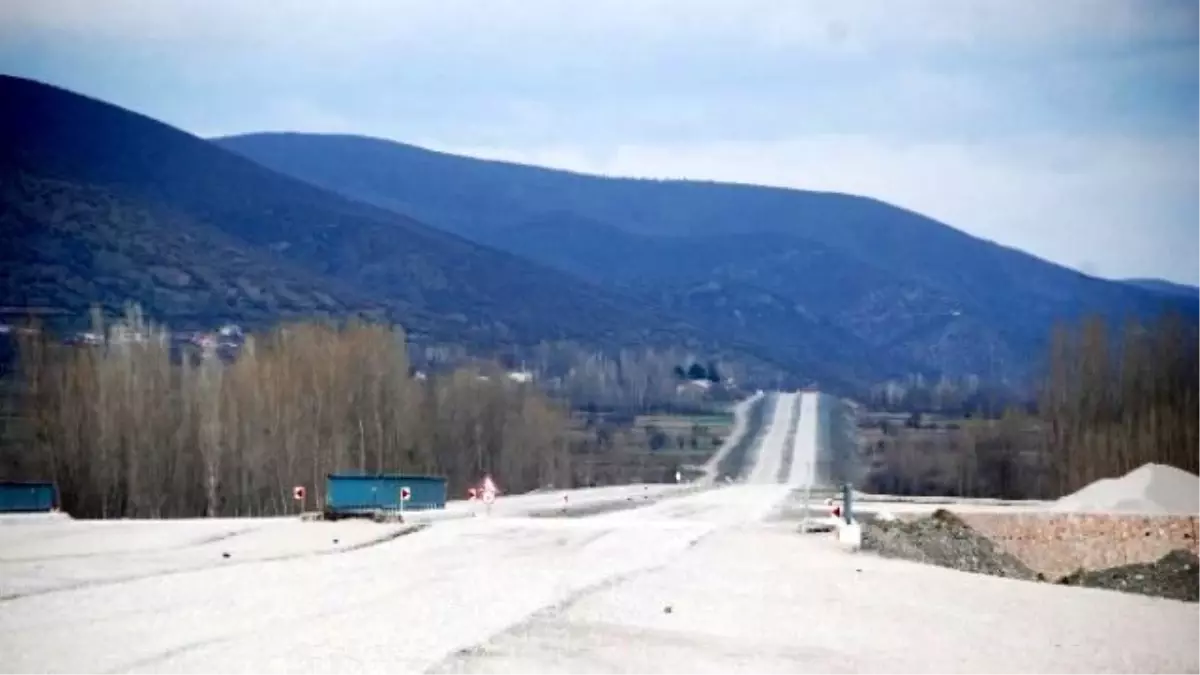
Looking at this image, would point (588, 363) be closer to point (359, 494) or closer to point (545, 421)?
point (545, 421)

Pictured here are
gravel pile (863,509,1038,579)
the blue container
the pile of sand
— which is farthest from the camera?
the pile of sand

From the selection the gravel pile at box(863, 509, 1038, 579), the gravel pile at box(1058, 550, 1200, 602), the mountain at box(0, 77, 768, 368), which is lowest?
the gravel pile at box(1058, 550, 1200, 602)

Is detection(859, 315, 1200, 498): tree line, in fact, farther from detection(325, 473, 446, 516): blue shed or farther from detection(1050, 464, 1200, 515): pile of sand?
detection(325, 473, 446, 516): blue shed

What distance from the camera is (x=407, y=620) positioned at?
2056 centimetres

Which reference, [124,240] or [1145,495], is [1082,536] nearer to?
[1145,495]

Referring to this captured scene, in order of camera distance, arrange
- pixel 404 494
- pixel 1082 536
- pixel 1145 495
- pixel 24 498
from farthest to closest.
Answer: pixel 1145 495, pixel 1082 536, pixel 404 494, pixel 24 498

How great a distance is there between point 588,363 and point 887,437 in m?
72.4

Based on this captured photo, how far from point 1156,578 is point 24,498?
27762 millimetres

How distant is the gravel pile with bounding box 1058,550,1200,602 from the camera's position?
34812mm

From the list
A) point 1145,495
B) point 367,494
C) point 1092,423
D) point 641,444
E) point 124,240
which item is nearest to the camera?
point 367,494

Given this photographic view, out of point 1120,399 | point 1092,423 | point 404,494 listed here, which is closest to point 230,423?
point 404,494

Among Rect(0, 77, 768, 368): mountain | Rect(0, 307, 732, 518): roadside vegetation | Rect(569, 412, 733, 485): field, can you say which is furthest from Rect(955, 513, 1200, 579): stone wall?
Rect(0, 77, 768, 368): mountain

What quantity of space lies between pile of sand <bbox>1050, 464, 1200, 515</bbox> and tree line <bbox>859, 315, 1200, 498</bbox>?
395 inches

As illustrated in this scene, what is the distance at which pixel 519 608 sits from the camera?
22.2 m
